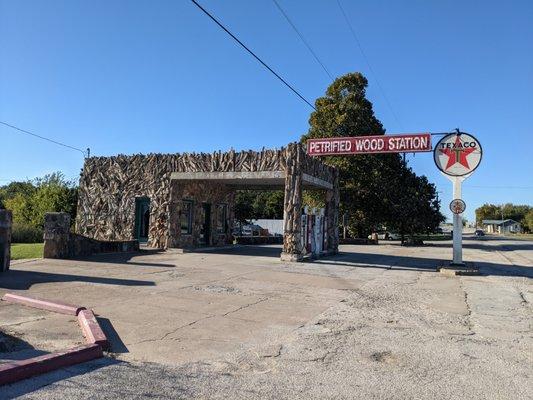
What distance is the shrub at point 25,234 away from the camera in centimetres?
2836

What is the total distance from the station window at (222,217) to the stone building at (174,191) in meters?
0.13

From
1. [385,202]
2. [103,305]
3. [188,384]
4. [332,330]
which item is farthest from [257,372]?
[385,202]

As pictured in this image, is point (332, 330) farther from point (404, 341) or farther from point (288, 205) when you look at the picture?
point (288, 205)

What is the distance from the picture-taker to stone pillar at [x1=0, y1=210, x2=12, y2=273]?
43.8 feet

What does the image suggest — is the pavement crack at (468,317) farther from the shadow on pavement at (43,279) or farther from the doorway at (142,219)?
the doorway at (142,219)

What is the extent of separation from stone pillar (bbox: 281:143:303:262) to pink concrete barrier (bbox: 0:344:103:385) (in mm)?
13567

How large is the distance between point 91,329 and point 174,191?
1682 cm

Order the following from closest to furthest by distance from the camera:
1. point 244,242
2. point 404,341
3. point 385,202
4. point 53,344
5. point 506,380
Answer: point 506,380 → point 53,344 → point 404,341 → point 244,242 → point 385,202

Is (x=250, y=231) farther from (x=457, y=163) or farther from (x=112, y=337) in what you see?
(x=112, y=337)

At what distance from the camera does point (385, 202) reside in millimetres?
41312

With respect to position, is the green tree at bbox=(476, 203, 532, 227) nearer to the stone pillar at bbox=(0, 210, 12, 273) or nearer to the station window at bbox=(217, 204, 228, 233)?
the station window at bbox=(217, 204, 228, 233)

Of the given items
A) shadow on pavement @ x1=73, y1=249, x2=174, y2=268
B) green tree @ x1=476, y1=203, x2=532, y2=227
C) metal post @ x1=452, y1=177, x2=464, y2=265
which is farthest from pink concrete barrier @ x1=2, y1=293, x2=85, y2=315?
green tree @ x1=476, y1=203, x2=532, y2=227

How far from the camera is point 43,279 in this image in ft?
40.1

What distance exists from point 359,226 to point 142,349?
3861cm
